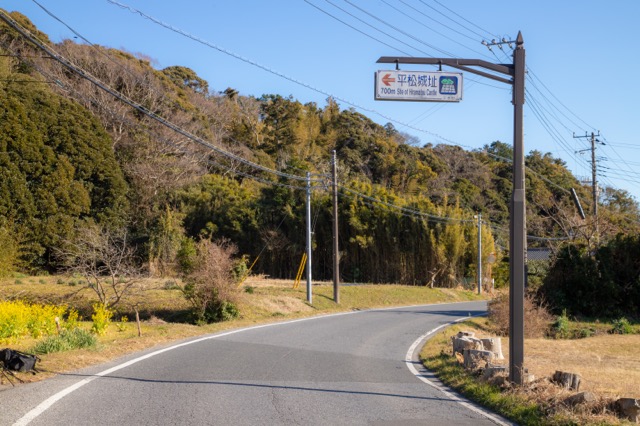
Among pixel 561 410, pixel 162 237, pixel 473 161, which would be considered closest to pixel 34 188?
pixel 162 237

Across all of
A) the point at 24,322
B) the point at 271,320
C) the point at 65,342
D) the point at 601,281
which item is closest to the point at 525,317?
the point at 601,281

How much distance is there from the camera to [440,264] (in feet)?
155

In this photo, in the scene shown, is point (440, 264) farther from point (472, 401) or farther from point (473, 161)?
point (472, 401)

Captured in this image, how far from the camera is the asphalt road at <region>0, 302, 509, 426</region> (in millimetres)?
7836

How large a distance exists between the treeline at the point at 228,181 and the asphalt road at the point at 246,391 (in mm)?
18813

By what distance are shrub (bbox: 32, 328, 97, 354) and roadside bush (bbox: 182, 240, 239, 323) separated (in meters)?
9.03

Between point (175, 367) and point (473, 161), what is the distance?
58.5m

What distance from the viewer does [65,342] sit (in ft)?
43.9

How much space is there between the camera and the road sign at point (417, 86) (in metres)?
10.4

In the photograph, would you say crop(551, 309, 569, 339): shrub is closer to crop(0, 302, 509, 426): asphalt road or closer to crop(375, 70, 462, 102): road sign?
crop(0, 302, 509, 426): asphalt road

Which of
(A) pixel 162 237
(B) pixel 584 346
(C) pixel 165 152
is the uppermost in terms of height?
(C) pixel 165 152

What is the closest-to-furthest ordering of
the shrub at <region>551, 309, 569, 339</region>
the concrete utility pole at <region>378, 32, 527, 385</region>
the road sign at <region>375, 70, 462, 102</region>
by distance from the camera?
1. the concrete utility pole at <region>378, 32, 527, 385</region>
2. the road sign at <region>375, 70, 462, 102</region>
3. the shrub at <region>551, 309, 569, 339</region>

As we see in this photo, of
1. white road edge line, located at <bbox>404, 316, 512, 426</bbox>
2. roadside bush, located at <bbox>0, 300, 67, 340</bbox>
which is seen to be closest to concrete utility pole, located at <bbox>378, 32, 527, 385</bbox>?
white road edge line, located at <bbox>404, 316, 512, 426</bbox>

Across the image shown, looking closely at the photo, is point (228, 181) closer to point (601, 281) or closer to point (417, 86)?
point (601, 281)
